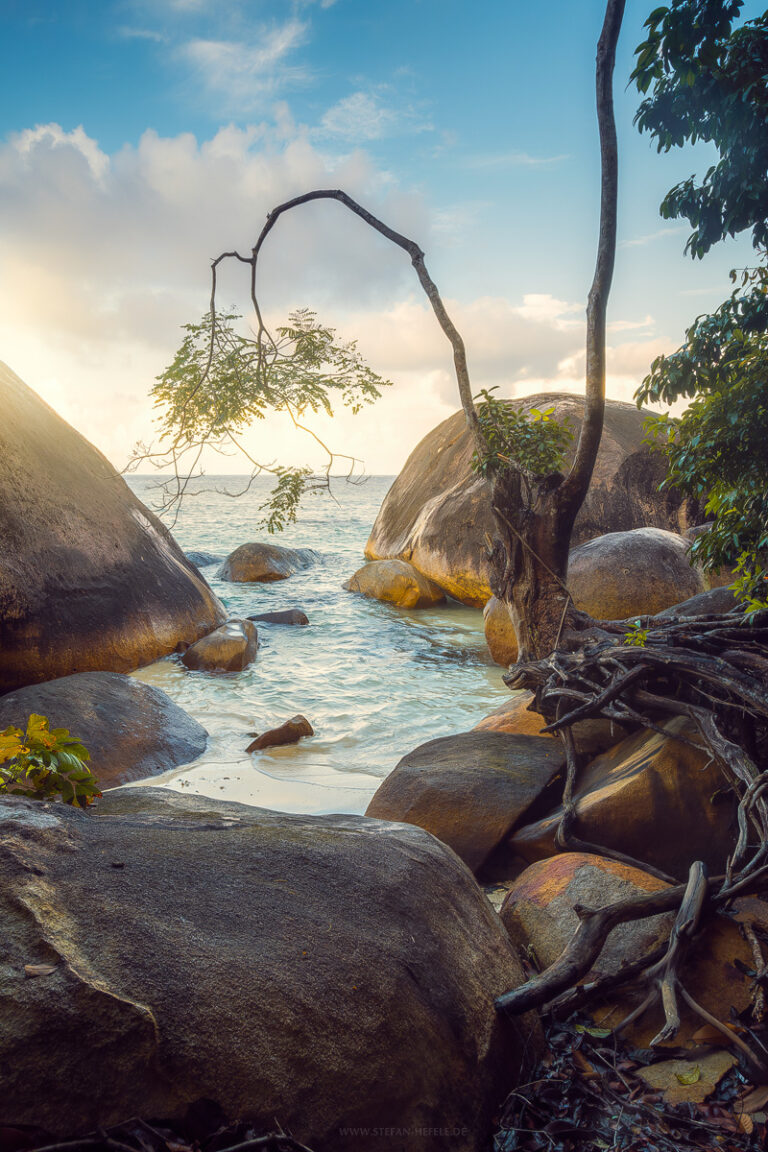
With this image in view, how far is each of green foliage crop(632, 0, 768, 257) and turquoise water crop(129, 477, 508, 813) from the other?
3.26m

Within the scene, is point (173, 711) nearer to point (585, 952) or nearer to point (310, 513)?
point (585, 952)

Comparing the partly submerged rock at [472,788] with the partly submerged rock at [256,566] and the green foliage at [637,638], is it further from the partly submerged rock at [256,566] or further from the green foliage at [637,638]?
the partly submerged rock at [256,566]

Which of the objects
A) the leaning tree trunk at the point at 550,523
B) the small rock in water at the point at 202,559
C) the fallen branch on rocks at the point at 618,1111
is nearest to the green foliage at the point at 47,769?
the fallen branch on rocks at the point at 618,1111

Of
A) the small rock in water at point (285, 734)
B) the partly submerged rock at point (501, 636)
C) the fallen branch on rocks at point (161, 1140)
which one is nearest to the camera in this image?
the fallen branch on rocks at point (161, 1140)

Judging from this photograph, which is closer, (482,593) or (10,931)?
(10,931)

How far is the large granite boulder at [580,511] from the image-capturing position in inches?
512

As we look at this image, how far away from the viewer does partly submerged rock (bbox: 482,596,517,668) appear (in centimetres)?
915

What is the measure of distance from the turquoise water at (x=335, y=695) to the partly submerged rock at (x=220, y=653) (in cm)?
14

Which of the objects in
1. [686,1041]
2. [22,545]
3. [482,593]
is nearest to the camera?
[686,1041]

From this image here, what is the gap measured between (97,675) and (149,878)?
4612mm

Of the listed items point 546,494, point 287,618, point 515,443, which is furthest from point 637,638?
point 287,618

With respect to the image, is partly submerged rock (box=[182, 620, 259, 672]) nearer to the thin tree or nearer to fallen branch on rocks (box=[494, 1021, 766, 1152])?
Answer: the thin tree

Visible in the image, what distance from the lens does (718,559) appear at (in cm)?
508

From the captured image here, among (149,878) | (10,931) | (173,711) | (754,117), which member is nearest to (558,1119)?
(149,878)
